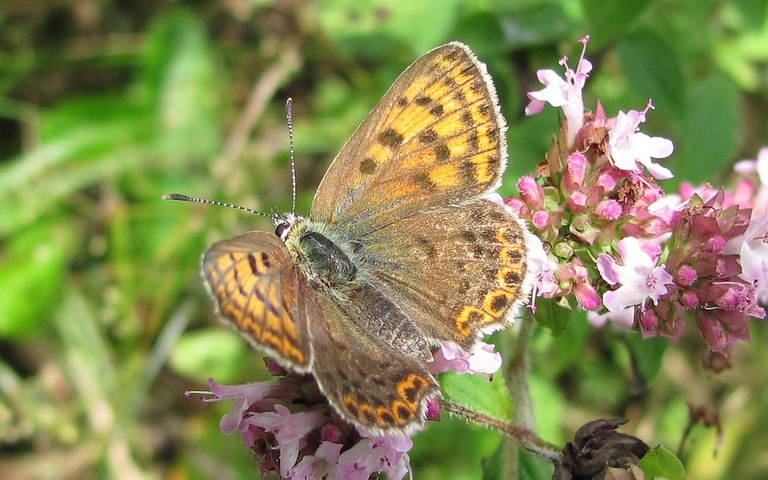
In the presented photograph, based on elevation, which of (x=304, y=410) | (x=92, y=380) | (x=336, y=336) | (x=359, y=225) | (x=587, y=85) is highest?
(x=587, y=85)

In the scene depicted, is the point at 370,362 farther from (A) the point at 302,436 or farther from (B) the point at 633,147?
(B) the point at 633,147

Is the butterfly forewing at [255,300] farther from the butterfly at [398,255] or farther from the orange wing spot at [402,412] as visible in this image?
the orange wing spot at [402,412]

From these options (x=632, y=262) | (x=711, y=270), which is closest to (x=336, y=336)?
(x=632, y=262)

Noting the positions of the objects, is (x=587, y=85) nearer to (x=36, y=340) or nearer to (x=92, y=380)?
(x=92, y=380)

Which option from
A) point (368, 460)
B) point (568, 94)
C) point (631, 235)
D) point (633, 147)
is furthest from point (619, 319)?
point (368, 460)

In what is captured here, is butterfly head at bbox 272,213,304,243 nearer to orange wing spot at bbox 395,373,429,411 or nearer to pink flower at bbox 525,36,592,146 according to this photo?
orange wing spot at bbox 395,373,429,411

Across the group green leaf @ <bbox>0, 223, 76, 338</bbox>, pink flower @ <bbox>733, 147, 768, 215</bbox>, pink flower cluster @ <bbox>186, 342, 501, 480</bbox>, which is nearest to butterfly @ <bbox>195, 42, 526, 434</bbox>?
pink flower cluster @ <bbox>186, 342, 501, 480</bbox>
